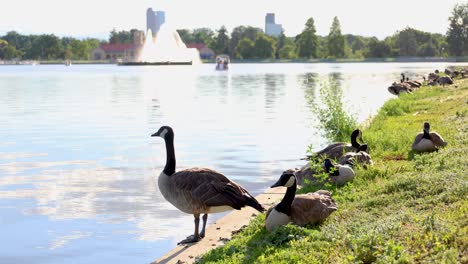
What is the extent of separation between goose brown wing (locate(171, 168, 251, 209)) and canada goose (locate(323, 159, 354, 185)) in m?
3.20

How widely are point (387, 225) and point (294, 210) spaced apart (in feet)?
6.36

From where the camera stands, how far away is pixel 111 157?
24125mm

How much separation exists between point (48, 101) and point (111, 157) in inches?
1234

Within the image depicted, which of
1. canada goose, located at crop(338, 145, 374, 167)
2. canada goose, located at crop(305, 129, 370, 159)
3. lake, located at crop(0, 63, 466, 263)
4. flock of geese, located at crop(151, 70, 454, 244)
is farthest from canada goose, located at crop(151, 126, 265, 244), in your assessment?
canada goose, located at crop(305, 129, 370, 159)

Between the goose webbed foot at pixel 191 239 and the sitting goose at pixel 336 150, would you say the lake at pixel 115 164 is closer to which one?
the goose webbed foot at pixel 191 239

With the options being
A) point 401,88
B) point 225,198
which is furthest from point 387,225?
point 401,88

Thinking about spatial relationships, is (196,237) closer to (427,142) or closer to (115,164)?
(427,142)

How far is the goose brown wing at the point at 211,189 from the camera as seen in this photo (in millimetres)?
12086

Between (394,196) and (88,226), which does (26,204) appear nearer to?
(88,226)

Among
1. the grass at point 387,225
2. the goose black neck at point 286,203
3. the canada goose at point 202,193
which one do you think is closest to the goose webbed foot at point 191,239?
the canada goose at point 202,193

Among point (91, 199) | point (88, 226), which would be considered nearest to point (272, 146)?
point (91, 199)

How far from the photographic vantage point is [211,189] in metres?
12.1

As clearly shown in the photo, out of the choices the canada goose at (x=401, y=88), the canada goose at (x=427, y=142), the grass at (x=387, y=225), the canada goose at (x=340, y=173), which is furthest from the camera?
the canada goose at (x=401, y=88)

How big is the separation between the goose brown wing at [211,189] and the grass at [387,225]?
2.07 ft
